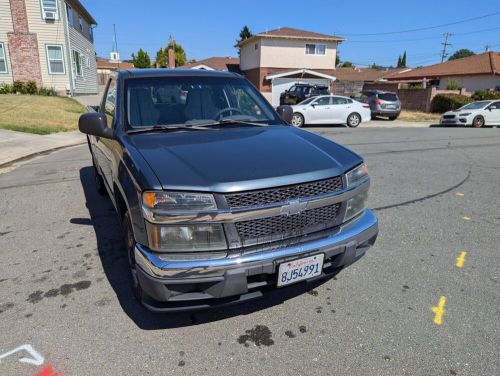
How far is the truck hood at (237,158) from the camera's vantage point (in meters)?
2.23

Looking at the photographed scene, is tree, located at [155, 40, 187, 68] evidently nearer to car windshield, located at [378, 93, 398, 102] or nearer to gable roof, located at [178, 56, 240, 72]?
gable roof, located at [178, 56, 240, 72]

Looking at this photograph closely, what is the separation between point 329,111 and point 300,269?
583 inches

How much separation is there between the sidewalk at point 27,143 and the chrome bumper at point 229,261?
23.6ft

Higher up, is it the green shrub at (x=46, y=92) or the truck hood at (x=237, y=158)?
the green shrub at (x=46, y=92)

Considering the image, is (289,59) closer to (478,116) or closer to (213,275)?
(478,116)

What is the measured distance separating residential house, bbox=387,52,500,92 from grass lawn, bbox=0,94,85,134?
2950 cm

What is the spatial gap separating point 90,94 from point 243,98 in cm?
2597

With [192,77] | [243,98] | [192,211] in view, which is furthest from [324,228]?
[192,77]

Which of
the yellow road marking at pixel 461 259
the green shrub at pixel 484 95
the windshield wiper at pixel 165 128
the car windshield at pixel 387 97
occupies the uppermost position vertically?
the green shrub at pixel 484 95

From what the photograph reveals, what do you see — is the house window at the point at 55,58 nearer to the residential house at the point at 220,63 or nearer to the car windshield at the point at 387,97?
the car windshield at the point at 387,97

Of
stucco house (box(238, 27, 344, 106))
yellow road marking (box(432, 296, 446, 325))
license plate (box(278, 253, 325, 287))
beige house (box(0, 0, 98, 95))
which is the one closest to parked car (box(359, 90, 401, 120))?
stucco house (box(238, 27, 344, 106))

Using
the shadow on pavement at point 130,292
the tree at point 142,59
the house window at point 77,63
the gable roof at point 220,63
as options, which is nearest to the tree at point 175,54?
the tree at point 142,59

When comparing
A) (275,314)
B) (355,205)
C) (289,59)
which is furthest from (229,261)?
(289,59)

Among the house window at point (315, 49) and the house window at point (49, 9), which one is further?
the house window at point (315, 49)
